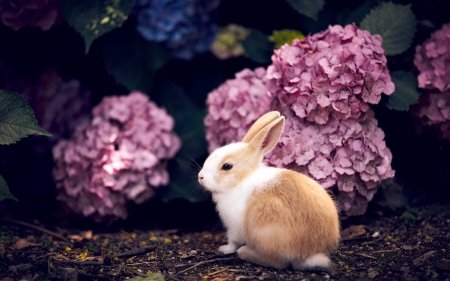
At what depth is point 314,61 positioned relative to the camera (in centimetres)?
309

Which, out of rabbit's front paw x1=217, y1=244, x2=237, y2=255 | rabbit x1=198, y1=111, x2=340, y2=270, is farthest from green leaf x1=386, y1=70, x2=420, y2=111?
rabbit's front paw x1=217, y1=244, x2=237, y2=255

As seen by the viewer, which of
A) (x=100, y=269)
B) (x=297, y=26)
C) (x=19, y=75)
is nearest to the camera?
(x=100, y=269)

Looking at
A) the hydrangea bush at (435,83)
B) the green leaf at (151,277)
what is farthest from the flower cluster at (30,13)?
the hydrangea bush at (435,83)

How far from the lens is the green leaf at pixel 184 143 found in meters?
3.68

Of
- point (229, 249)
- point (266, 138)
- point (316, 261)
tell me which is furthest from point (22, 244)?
point (316, 261)

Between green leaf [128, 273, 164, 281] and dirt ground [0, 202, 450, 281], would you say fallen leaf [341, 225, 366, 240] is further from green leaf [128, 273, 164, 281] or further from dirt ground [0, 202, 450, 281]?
green leaf [128, 273, 164, 281]

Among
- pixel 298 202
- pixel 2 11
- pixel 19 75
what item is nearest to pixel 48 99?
pixel 19 75

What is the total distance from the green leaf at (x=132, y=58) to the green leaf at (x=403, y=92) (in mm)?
1673

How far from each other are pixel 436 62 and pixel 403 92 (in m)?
0.28

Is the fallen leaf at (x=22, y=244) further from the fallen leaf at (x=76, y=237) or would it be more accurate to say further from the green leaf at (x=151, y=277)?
the green leaf at (x=151, y=277)

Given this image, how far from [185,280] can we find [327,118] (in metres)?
1.20

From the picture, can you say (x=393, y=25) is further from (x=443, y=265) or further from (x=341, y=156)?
(x=443, y=265)

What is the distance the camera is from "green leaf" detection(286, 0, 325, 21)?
3576mm

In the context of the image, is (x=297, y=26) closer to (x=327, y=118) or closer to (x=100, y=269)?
(x=327, y=118)
